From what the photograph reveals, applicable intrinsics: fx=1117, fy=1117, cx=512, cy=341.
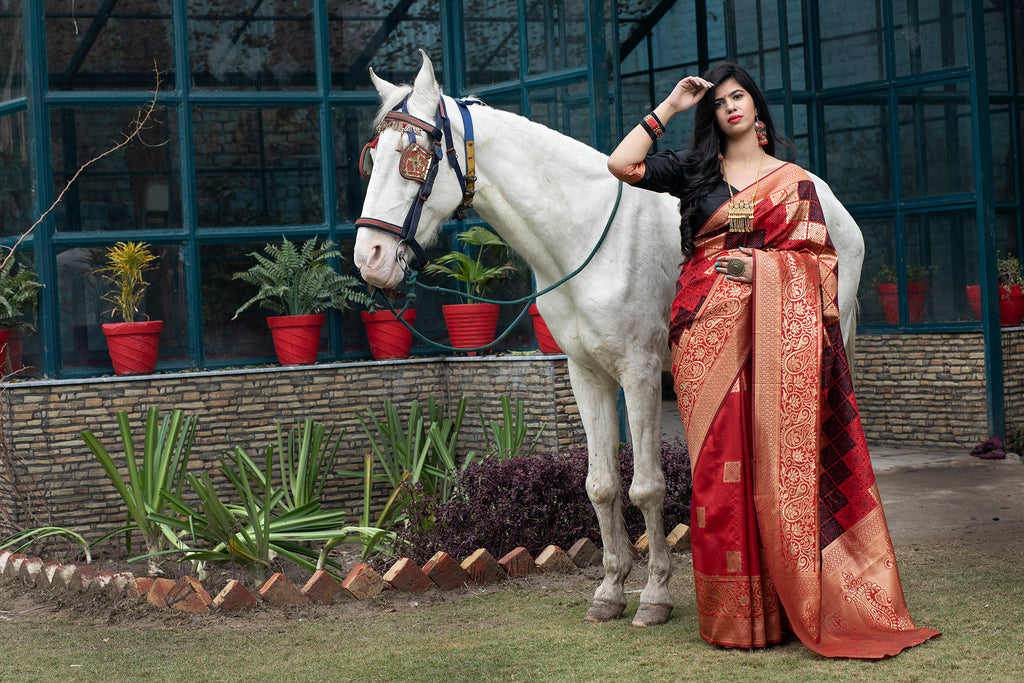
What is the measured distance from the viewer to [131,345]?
679cm

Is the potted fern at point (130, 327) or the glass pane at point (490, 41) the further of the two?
the glass pane at point (490, 41)

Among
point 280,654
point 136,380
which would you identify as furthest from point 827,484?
point 136,380

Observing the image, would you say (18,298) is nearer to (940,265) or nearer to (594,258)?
(594,258)

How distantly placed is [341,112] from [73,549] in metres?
3.26

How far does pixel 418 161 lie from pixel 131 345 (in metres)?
3.58

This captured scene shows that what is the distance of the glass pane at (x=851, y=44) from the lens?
30.7 feet

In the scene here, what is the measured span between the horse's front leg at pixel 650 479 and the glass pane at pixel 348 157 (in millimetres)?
3861

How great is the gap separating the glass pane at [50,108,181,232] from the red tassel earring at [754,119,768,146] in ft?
14.5

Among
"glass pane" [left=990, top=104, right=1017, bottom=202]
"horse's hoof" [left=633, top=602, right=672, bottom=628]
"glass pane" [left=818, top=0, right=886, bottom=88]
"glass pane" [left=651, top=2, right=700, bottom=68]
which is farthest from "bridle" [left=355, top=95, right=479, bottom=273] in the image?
"glass pane" [left=651, top=2, right=700, bottom=68]

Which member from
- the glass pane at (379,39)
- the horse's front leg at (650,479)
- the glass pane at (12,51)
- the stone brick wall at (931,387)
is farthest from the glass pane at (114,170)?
the stone brick wall at (931,387)

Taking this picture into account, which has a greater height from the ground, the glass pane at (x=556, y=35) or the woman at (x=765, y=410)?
the glass pane at (x=556, y=35)

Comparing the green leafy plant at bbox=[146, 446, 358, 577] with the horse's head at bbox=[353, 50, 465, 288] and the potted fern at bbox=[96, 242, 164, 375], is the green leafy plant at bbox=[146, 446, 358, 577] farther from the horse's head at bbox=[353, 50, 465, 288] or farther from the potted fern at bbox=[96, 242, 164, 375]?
the horse's head at bbox=[353, 50, 465, 288]

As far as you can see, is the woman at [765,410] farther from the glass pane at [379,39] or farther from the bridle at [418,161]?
the glass pane at [379,39]

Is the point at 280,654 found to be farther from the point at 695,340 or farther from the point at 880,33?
the point at 880,33
